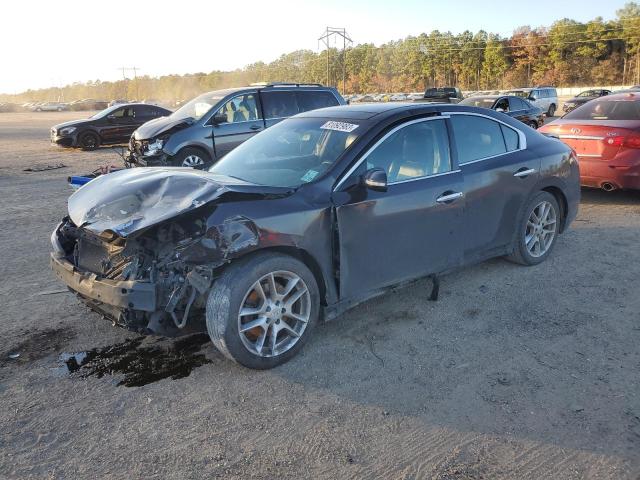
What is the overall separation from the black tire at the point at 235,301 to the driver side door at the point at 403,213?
565 millimetres

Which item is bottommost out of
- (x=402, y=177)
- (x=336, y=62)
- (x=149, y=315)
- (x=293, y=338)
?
(x=293, y=338)

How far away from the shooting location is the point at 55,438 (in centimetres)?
292

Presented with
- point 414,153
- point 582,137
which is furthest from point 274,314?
point 582,137

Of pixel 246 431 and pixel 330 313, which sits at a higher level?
→ pixel 330 313

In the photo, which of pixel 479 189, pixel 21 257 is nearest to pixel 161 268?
pixel 479 189

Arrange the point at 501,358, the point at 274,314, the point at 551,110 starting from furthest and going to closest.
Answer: the point at 551,110, the point at 501,358, the point at 274,314

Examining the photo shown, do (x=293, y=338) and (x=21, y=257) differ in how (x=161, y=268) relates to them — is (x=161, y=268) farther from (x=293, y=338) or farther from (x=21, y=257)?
(x=21, y=257)

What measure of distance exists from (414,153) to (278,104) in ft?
23.5

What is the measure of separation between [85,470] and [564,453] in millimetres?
2413

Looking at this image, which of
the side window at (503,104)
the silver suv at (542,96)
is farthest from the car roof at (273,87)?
the silver suv at (542,96)

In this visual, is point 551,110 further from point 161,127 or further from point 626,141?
point 161,127

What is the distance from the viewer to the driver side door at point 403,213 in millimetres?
3863

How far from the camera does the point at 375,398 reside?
3.27 m

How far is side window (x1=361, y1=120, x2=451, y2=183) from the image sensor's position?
13.6ft
